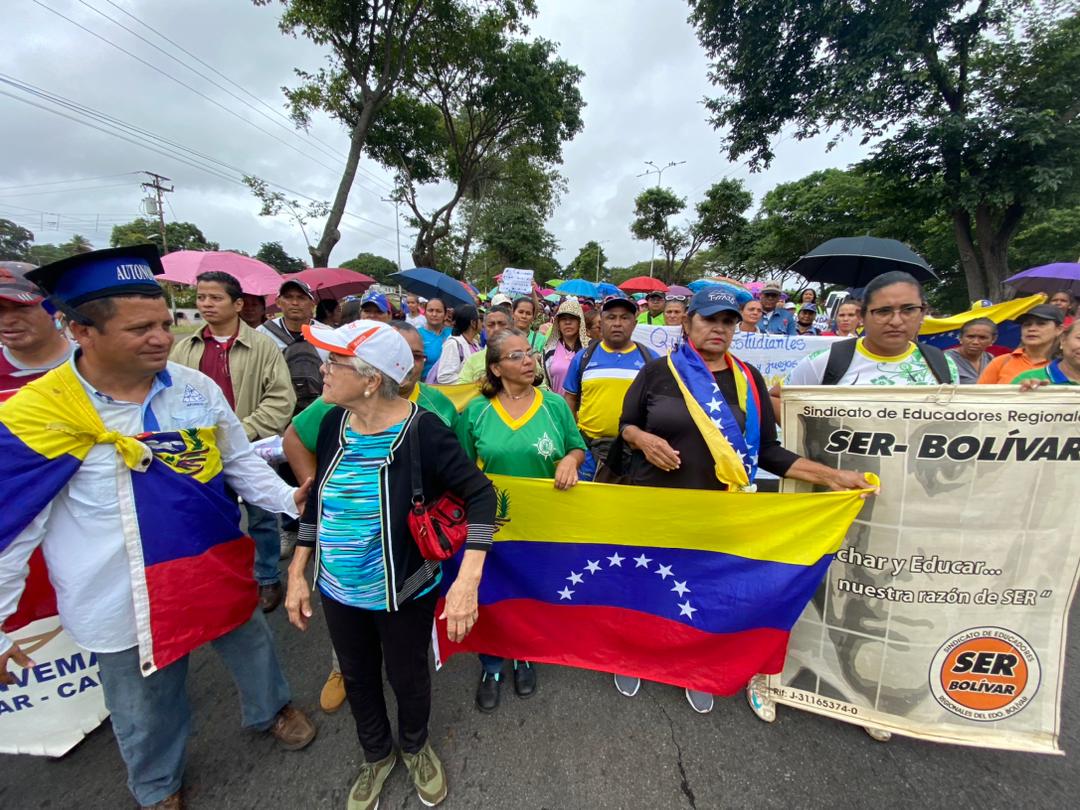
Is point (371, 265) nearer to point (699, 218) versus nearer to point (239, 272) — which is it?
point (699, 218)

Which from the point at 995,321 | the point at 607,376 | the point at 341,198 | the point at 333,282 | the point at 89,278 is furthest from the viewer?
the point at 341,198

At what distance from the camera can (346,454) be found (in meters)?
1.72

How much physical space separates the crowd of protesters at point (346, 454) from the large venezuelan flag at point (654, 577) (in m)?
0.19

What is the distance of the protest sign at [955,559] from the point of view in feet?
6.17

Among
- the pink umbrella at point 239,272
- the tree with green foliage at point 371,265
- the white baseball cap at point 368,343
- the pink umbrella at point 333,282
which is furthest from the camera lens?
the tree with green foliage at point 371,265

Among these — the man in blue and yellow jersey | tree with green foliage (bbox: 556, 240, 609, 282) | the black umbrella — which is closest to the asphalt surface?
the man in blue and yellow jersey

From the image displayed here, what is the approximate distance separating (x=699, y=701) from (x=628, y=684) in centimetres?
40

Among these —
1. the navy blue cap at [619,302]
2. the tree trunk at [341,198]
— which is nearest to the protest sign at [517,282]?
the tree trunk at [341,198]

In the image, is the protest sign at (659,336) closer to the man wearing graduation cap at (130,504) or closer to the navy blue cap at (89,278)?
the man wearing graduation cap at (130,504)

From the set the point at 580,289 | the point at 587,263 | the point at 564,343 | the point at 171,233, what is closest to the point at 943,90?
the point at 580,289

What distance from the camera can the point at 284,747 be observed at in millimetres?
2213

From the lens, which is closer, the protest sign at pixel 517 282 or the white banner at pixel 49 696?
the white banner at pixel 49 696

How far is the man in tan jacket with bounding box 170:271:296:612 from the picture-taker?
2.97 m

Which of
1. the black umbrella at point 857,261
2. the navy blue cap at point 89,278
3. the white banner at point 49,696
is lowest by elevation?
the white banner at point 49,696
